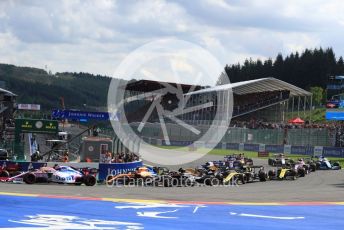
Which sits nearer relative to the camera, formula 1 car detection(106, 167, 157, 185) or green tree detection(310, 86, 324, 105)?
formula 1 car detection(106, 167, 157, 185)

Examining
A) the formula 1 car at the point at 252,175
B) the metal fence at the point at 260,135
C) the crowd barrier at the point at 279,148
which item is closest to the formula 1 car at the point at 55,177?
the formula 1 car at the point at 252,175

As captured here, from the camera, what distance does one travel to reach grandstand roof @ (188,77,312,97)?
76.2 m

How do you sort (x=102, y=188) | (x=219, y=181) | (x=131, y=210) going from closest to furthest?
(x=131, y=210)
(x=102, y=188)
(x=219, y=181)

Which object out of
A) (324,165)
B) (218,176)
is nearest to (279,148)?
(324,165)

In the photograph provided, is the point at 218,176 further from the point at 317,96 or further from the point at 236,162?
the point at 317,96

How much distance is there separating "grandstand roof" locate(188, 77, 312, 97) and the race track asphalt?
50.7 m

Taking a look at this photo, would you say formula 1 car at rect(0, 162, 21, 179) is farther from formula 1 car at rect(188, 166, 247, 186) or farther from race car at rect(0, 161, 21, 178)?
formula 1 car at rect(188, 166, 247, 186)

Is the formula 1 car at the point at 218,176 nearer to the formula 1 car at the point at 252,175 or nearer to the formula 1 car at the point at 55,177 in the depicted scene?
the formula 1 car at the point at 252,175

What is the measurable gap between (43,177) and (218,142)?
4183cm

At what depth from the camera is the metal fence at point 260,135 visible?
5259 centimetres

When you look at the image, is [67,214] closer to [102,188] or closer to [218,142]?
[102,188]

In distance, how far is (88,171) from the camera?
2533 centimetres

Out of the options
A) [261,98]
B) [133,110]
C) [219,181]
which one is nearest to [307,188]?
[219,181]

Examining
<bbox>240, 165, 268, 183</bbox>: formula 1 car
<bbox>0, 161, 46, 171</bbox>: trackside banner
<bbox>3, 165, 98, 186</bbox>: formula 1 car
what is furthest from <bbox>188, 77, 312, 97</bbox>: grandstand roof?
<bbox>3, 165, 98, 186</bbox>: formula 1 car
